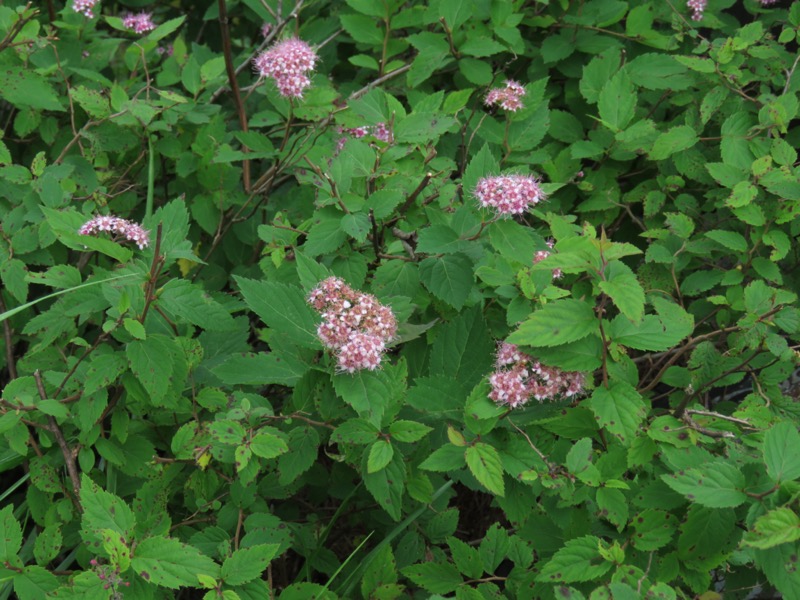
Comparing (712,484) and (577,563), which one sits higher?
(712,484)

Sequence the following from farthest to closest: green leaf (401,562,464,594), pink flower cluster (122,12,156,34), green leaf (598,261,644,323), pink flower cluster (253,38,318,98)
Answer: pink flower cluster (122,12,156,34) < pink flower cluster (253,38,318,98) < green leaf (401,562,464,594) < green leaf (598,261,644,323)

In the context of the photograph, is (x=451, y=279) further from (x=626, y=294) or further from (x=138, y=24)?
(x=138, y=24)

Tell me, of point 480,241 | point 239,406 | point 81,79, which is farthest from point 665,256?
point 81,79

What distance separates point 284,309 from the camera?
1.48 metres

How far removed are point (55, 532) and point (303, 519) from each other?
67 centimetres

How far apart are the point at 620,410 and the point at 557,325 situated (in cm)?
19

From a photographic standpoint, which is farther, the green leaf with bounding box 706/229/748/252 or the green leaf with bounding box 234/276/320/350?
the green leaf with bounding box 706/229/748/252

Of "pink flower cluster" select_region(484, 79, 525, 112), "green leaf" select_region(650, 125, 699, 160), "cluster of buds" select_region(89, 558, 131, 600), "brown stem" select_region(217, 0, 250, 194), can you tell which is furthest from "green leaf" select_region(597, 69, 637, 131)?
"cluster of buds" select_region(89, 558, 131, 600)

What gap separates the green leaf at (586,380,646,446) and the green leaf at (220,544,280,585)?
62 centimetres

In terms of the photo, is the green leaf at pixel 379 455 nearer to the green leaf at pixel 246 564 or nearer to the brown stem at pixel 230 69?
the green leaf at pixel 246 564

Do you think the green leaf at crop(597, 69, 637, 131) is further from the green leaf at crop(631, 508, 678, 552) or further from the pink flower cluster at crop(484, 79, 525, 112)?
the green leaf at crop(631, 508, 678, 552)

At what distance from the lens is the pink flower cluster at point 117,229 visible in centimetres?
171

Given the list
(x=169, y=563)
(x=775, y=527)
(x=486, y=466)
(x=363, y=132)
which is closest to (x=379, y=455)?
(x=486, y=466)

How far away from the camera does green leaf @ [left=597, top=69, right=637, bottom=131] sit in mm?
2275
